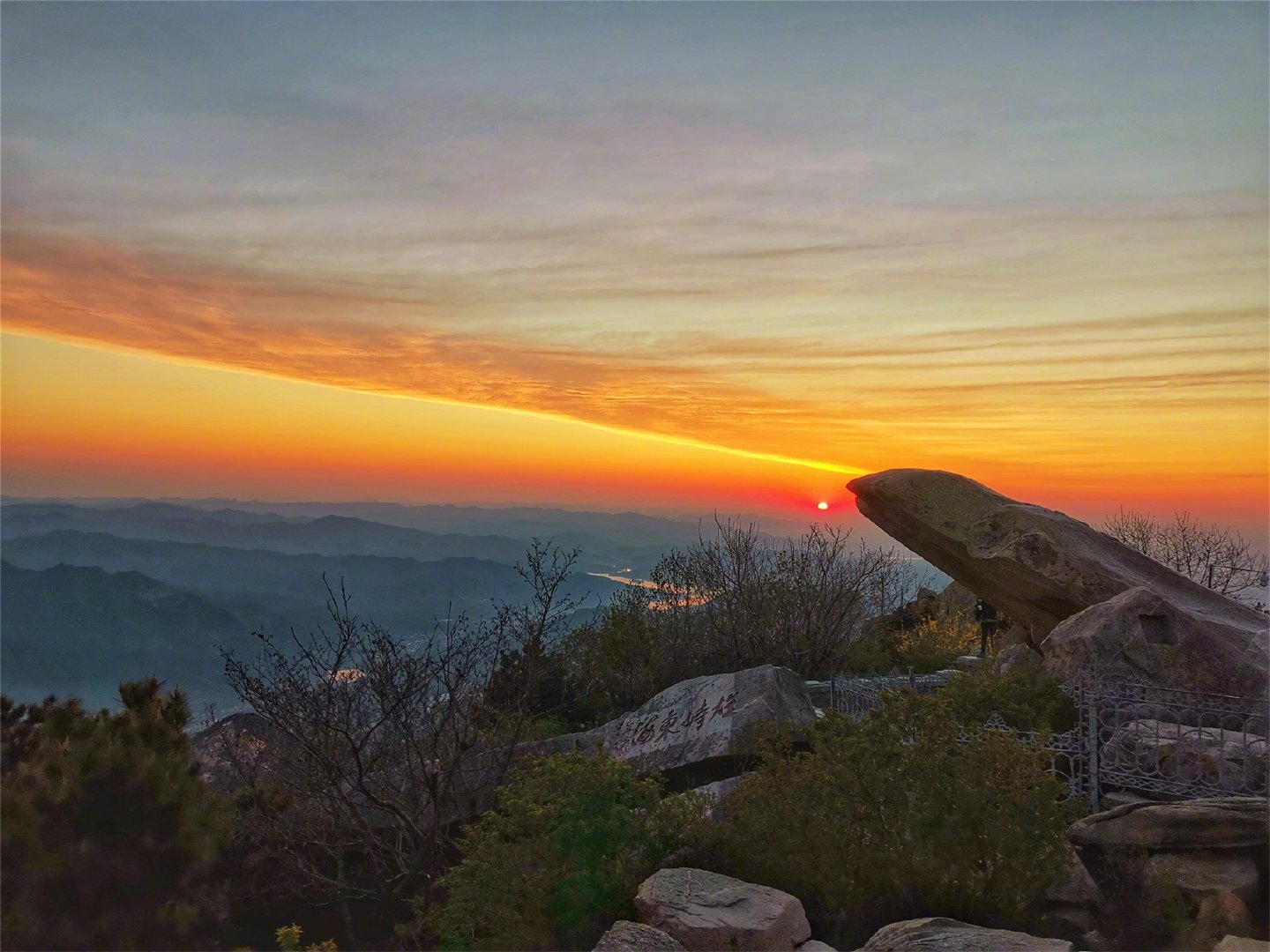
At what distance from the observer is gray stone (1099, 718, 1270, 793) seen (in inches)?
360

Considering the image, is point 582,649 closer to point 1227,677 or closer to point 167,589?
point 1227,677

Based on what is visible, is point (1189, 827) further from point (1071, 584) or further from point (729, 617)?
point (729, 617)

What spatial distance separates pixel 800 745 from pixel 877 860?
602cm

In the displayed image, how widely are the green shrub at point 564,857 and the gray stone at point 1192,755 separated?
4703 millimetres

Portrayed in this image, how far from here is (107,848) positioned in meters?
6.40

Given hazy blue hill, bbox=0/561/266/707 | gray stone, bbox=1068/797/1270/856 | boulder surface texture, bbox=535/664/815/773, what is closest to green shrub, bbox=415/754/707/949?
gray stone, bbox=1068/797/1270/856

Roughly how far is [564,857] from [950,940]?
310cm

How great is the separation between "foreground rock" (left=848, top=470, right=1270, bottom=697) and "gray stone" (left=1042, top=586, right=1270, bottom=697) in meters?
0.01

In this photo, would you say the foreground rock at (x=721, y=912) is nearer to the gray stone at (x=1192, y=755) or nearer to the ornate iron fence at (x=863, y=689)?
the gray stone at (x=1192, y=755)

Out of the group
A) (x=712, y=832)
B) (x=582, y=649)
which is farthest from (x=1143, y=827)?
(x=582, y=649)

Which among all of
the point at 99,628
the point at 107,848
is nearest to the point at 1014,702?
the point at 107,848

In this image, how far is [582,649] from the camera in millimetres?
21000

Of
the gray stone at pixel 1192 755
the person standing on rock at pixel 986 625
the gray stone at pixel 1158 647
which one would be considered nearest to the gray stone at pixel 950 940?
the gray stone at pixel 1192 755

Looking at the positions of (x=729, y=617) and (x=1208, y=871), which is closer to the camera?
(x=1208, y=871)
